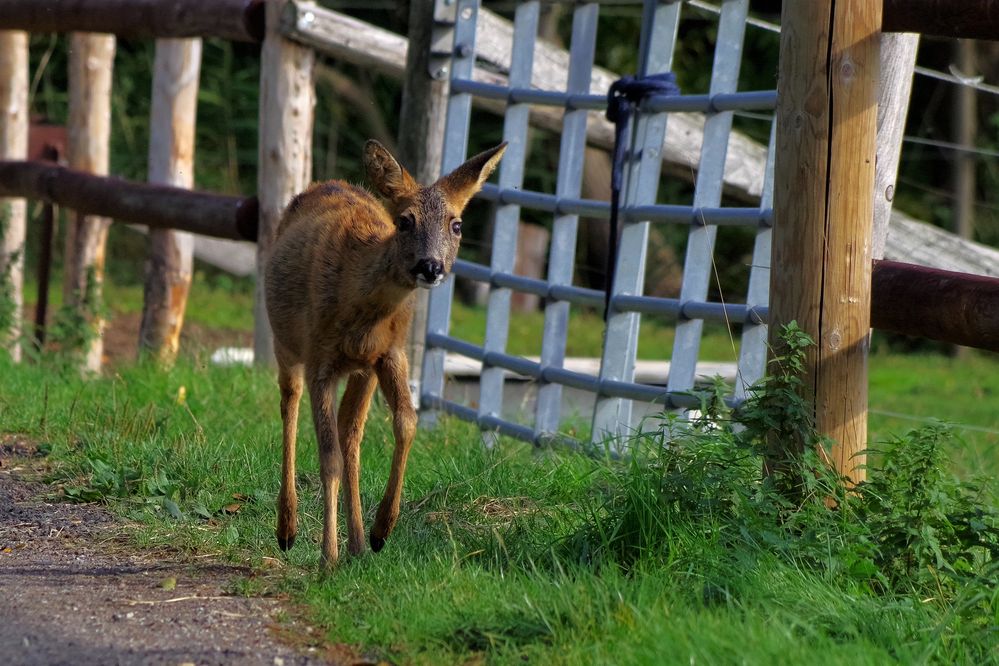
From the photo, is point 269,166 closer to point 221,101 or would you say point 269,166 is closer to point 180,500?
point 180,500

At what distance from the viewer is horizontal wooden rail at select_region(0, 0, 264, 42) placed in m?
8.00

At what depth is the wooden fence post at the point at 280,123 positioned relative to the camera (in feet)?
25.8

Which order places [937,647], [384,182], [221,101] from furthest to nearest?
[221,101], [384,182], [937,647]

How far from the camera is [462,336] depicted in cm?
1290

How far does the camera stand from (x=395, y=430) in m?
4.96

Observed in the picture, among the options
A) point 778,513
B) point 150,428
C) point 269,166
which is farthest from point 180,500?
point 269,166

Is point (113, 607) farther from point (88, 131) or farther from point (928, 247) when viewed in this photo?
point (88, 131)

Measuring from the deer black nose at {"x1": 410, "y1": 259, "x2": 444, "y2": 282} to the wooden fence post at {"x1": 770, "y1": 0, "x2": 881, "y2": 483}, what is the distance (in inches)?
44.5

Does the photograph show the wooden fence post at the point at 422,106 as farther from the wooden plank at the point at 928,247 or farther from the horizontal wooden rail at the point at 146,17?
the wooden plank at the point at 928,247

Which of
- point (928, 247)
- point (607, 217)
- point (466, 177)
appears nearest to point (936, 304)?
point (466, 177)

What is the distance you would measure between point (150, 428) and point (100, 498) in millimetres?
665

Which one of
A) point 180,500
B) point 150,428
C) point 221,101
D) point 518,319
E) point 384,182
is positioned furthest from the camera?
point 221,101

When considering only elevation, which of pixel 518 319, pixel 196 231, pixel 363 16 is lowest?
pixel 518 319

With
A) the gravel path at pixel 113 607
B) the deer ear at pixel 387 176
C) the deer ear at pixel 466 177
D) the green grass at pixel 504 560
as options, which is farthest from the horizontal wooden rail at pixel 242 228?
the gravel path at pixel 113 607
